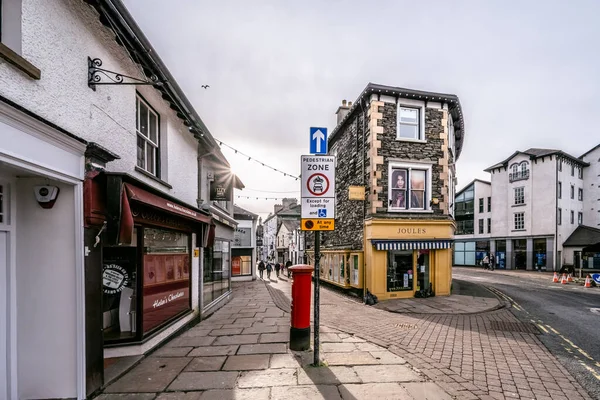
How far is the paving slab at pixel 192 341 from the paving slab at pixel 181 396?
2201 mm

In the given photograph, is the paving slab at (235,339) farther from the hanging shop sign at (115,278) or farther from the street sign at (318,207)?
the street sign at (318,207)

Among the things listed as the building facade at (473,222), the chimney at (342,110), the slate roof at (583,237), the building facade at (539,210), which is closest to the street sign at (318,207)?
the chimney at (342,110)

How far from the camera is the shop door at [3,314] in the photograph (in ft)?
12.3

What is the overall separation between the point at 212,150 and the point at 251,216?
16090 mm

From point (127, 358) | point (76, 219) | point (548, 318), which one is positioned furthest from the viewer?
point (548, 318)

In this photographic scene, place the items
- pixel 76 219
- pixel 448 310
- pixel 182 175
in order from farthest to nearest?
pixel 448 310 → pixel 182 175 → pixel 76 219

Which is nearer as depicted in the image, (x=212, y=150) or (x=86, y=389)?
(x=86, y=389)

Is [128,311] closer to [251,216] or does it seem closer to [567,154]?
[251,216]

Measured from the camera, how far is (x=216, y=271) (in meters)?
12.2

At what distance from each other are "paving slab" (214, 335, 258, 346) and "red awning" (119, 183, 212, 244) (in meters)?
2.79

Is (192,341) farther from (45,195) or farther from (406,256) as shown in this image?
(406,256)

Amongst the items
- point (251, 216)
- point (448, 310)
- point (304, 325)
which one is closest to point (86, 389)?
point (304, 325)

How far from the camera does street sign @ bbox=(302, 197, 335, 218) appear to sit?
5.36 m

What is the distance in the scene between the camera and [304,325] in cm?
610
